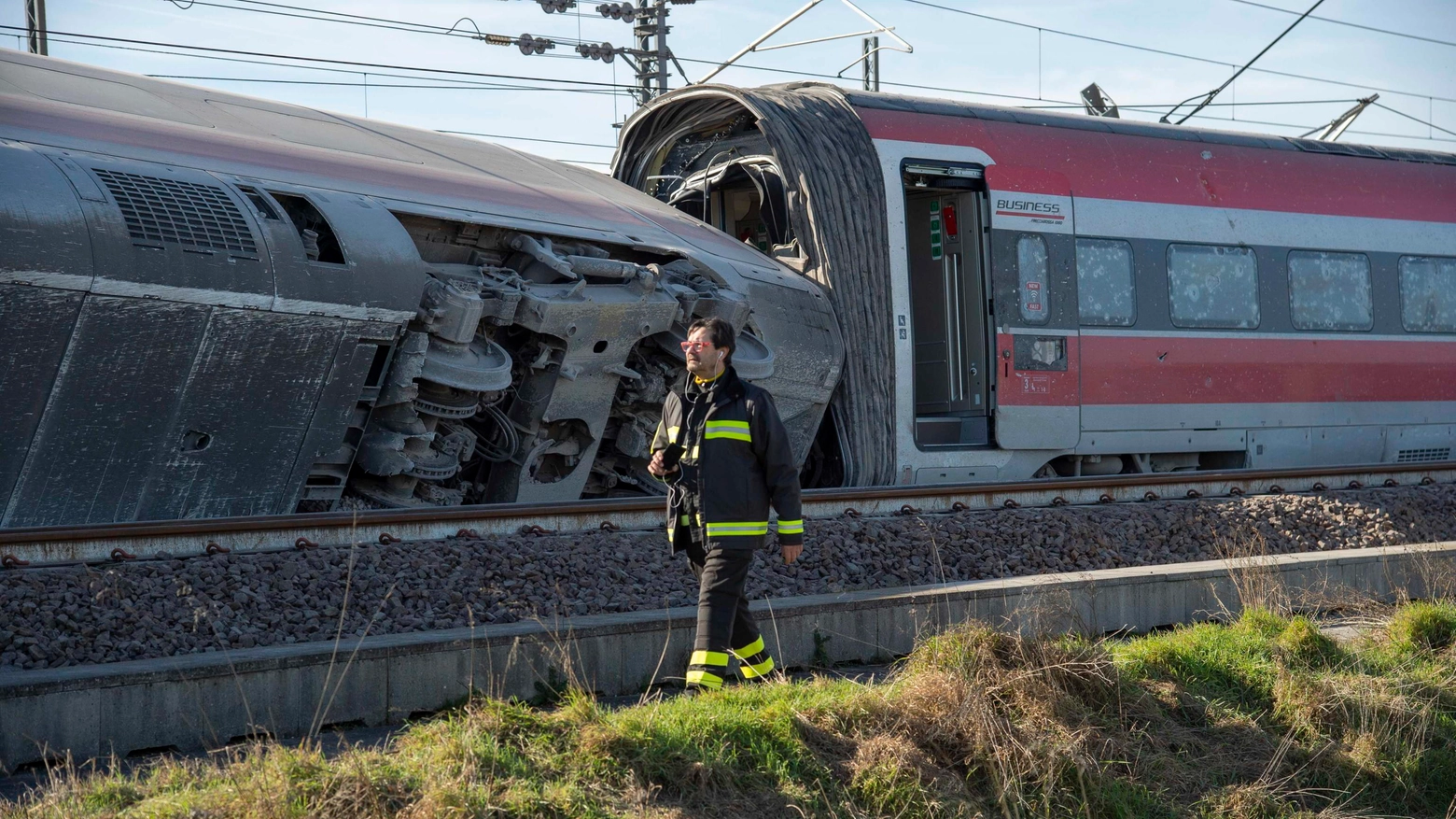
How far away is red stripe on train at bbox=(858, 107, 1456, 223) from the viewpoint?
1271cm

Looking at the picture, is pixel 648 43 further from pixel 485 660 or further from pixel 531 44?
pixel 485 660

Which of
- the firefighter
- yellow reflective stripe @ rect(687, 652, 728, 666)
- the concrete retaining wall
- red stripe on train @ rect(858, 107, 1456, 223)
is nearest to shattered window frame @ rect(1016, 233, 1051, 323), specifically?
red stripe on train @ rect(858, 107, 1456, 223)

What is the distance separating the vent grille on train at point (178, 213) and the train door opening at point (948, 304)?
6466 mm

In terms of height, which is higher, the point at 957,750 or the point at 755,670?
the point at 755,670

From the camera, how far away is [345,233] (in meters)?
8.44

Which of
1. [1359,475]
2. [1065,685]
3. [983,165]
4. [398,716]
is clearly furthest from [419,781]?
[1359,475]

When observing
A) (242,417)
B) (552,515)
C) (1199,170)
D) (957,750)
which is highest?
(1199,170)

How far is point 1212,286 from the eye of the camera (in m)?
13.9

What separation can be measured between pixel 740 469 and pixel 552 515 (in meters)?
3.08

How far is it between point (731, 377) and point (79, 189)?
4.16 m

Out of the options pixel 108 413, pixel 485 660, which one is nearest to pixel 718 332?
pixel 485 660

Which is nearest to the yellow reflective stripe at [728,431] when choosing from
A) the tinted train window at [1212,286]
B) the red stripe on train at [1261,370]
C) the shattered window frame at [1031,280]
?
the shattered window frame at [1031,280]

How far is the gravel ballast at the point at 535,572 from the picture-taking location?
575 centimetres

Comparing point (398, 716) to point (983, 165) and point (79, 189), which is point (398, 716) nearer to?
point (79, 189)
